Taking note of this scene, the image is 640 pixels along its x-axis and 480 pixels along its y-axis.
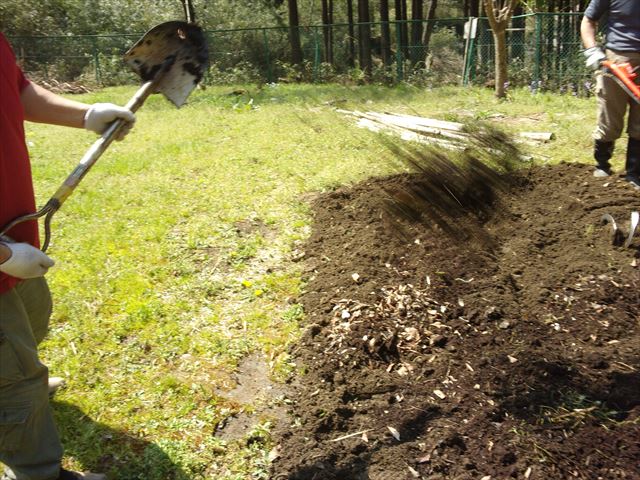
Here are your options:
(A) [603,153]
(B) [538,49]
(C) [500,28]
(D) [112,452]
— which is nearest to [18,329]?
(D) [112,452]

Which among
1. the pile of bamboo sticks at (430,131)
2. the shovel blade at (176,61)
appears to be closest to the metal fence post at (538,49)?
the pile of bamboo sticks at (430,131)

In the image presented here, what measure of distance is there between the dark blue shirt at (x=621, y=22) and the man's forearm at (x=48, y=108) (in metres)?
4.84

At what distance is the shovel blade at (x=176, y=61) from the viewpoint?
10.8 ft

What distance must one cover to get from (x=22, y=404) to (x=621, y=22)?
564 centimetres

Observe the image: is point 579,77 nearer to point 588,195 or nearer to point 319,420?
point 588,195

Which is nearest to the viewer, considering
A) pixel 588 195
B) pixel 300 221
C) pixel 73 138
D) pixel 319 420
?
pixel 319 420

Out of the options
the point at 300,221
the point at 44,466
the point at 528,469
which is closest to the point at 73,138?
the point at 300,221

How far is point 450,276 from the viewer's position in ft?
12.6

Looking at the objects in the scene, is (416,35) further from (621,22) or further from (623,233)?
(623,233)

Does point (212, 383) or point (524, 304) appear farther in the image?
point (524, 304)

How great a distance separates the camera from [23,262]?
2.15 m

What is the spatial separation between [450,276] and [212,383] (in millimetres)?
1740

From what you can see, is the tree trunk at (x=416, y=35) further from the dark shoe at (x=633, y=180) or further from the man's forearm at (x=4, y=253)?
the man's forearm at (x=4, y=253)

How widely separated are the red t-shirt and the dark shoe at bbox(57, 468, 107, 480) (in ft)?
2.75
